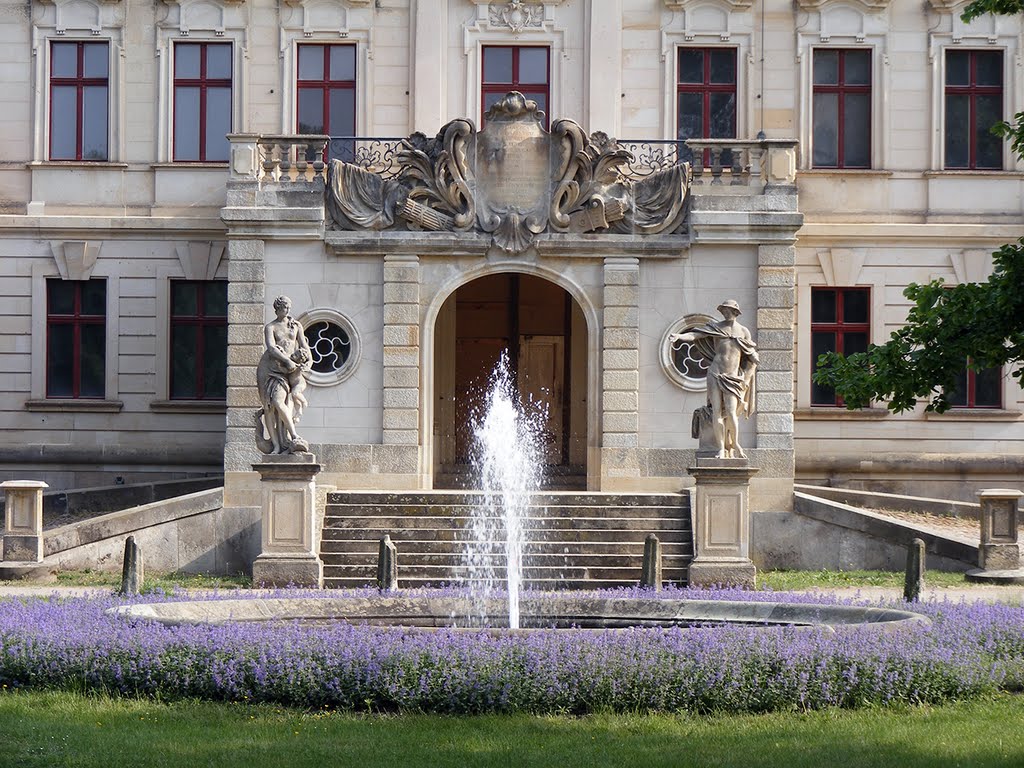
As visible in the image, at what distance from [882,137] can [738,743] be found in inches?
767

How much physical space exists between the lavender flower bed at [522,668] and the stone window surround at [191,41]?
1726 cm

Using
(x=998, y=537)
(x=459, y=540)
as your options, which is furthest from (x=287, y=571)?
(x=998, y=537)

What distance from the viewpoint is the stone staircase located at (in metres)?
22.4

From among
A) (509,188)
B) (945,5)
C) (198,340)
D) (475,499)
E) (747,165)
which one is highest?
(945,5)

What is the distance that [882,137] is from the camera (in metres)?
29.0

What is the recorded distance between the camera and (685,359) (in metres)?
25.6

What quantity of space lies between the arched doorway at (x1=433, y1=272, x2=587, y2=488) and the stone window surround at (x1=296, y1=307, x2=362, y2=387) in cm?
350

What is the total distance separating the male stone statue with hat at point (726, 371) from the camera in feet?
72.2

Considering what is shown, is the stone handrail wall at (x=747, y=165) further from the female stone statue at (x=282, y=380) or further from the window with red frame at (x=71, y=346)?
the window with red frame at (x=71, y=346)

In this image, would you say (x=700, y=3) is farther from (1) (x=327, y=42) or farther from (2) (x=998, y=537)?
(2) (x=998, y=537)

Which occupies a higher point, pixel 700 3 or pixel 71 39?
pixel 700 3

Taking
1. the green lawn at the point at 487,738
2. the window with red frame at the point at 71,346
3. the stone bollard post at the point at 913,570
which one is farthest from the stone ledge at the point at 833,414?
the green lawn at the point at 487,738

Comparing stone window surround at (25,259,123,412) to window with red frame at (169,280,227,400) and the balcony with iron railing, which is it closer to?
window with red frame at (169,280,227,400)

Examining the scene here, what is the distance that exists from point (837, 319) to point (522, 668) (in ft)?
59.2
